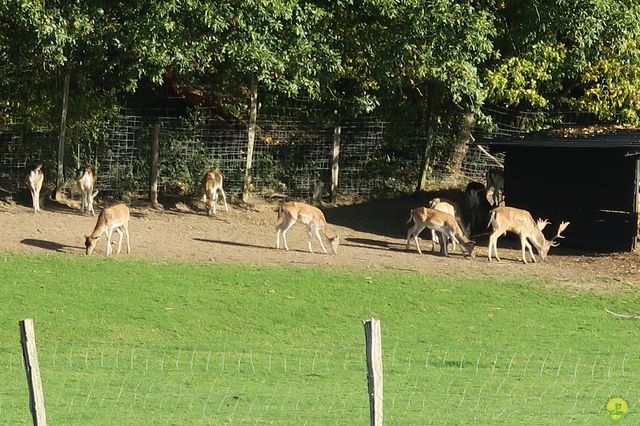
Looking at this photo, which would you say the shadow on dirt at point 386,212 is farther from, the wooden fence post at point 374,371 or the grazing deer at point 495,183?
the wooden fence post at point 374,371

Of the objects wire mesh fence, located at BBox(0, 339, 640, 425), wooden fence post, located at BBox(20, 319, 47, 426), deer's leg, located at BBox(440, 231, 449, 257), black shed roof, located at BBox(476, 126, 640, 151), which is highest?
black shed roof, located at BBox(476, 126, 640, 151)

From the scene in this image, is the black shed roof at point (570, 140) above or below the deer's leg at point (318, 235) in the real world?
above

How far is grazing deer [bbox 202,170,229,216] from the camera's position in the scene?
85.0 ft

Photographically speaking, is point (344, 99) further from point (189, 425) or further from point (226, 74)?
point (189, 425)

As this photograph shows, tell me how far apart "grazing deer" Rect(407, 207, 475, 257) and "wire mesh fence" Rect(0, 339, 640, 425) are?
6.44 meters

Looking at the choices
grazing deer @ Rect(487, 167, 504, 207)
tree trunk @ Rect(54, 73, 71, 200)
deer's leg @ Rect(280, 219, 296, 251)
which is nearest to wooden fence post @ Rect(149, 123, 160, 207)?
tree trunk @ Rect(54, 73, 71, 200)

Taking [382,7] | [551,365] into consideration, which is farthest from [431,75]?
[551,365]

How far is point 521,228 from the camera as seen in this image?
2269 cm

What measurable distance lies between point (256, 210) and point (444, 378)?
13114mm

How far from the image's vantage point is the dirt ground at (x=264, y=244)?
21.7 m

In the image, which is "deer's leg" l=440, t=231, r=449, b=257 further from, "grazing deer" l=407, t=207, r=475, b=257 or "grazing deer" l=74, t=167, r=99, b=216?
"grazing deer" l=74, t=167, r=99, b=216

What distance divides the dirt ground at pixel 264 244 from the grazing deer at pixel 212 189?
0.27 meters

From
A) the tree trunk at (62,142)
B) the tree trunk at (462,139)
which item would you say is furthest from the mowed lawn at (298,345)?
the tree trunk at (462,139)

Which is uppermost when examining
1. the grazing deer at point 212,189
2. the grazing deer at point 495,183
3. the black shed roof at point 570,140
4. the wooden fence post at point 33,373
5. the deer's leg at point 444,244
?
the black shed roof at point 570,140
